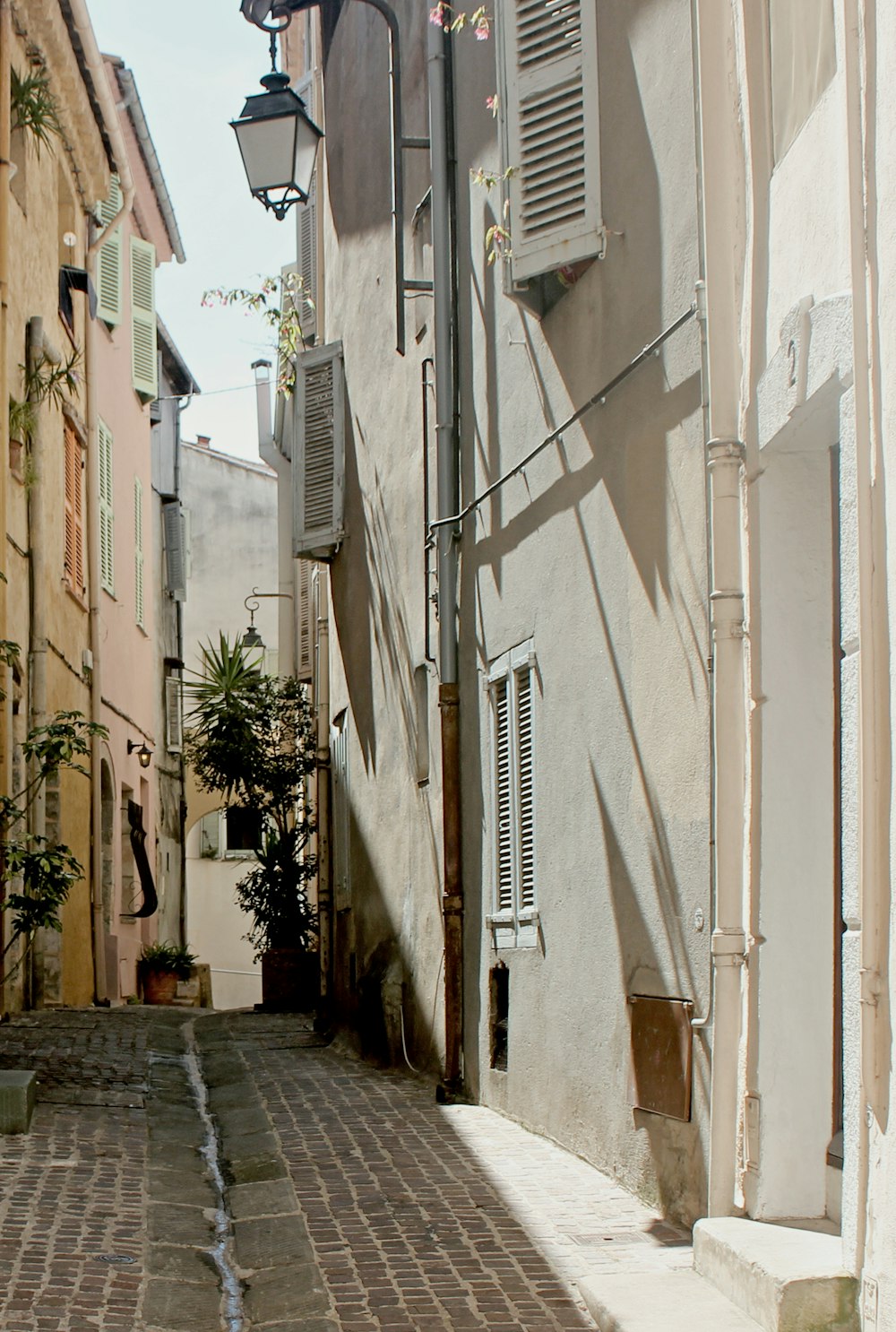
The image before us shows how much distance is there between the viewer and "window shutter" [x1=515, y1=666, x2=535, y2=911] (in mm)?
8188

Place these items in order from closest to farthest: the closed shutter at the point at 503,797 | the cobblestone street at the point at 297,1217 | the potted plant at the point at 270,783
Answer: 1. the cobblestone street at the point at 297,1217
2. the closed shutter at the point at 503,797
3. the potted plant at the point at 270,783

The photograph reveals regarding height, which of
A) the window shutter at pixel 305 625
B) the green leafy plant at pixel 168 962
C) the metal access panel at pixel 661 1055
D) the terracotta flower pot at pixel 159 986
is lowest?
the terracotta flower pot at pixel 159 986

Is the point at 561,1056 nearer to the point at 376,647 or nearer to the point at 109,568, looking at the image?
the point at 376,647

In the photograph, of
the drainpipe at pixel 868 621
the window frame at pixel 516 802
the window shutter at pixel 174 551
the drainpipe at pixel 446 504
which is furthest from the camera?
the window shutter at pixel 174 551

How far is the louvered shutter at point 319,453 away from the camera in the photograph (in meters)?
13.7

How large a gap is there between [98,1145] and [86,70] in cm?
1096

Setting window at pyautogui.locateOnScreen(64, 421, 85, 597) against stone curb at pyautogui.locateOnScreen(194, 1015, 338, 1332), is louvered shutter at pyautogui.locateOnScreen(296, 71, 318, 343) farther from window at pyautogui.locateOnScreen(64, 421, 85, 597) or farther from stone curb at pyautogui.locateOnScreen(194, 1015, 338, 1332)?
stone curb at pyautogui.locateOnScreen(194, 1015, 338, 1332)

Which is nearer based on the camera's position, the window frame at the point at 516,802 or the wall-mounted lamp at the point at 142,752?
the window frame at the point at 516,802

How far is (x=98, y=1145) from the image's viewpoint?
7.37 metres

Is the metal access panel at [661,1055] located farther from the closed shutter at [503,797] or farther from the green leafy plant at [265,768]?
the green leafy plant at [265,768]

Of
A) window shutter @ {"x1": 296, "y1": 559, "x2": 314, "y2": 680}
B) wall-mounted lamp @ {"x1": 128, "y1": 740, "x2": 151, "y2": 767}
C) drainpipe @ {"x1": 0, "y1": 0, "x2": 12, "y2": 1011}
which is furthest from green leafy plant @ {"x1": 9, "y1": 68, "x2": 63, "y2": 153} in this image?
wall-mounted lamp @ {"x1": 128, "y1": 740, "x2": 151, "y2": 767}

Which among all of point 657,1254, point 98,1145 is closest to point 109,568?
point 98,1145

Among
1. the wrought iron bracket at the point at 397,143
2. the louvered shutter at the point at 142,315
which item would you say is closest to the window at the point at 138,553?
the louvered shutter at the point at 142,315

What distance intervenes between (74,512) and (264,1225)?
38.0 feet
